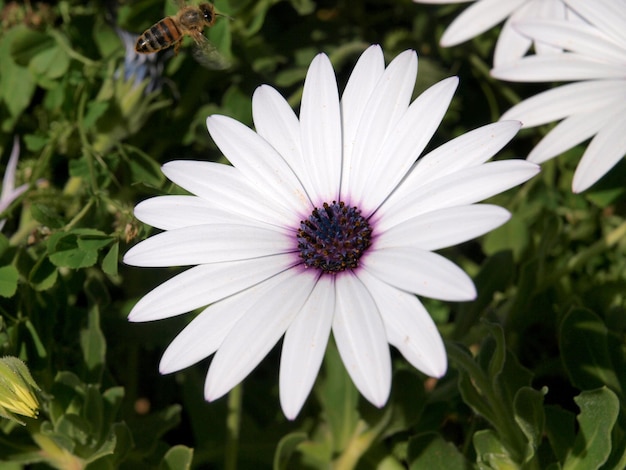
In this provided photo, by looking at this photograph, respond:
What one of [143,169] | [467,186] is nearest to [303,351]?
[467,186]

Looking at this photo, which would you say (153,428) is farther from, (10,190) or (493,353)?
(493,353)

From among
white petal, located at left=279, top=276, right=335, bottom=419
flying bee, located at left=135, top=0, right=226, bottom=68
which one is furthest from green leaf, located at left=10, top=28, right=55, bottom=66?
white petal, located at left=279, top=276, right=335, bottom=419

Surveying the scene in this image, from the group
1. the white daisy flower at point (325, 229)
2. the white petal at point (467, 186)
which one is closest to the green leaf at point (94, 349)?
the white daisy flower at point (325, 229)

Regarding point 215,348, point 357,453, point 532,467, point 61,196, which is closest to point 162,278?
point 61,196

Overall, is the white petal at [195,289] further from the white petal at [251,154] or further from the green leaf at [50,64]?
the green leaf at [50,64]

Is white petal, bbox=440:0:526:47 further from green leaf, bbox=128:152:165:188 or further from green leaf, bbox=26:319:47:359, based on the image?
green leaf, bbox=26:319:47:359

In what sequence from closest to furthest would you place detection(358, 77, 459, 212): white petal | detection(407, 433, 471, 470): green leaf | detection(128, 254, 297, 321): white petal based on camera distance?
1. detection(128, 254, 297, 321): white petal
2. detection(358, 77, 459, 212): white petal
3. detection(407, 433, 471, 470): green leaf
